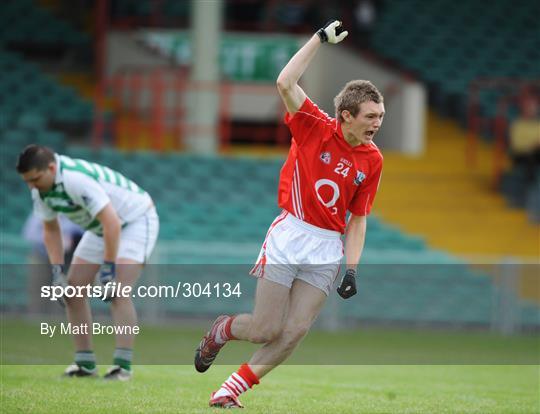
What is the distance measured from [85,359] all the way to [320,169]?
2923 millimetres

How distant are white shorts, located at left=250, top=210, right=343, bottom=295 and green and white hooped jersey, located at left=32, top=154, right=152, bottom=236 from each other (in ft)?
6.35

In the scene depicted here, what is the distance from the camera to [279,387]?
10.3 m

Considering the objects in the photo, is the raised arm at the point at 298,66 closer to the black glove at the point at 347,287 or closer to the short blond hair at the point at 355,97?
the short blond hair at the point at 355,97

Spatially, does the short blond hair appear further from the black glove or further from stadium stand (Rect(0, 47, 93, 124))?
stadium stand (Rect(0, 47, 93, 124))

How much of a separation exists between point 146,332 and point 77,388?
276 inches

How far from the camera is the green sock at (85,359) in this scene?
10.1 metres

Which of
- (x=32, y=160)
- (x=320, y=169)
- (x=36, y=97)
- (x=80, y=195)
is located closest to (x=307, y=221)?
(x=320, y=169)

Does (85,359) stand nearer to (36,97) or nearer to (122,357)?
(122,357)

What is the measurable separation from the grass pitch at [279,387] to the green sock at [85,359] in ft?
0.83

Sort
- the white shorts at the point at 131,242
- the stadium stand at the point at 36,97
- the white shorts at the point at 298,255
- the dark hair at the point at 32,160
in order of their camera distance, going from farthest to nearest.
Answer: the stadium stand at the point at 36,97, the white shorts at the point at 131,242, the dark hair at the point at 32,160, the white shorts at the point at 298,255

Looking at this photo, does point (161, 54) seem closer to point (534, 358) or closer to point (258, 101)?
point (258, 101)

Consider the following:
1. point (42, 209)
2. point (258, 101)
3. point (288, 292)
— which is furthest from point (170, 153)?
point (288, 292)
